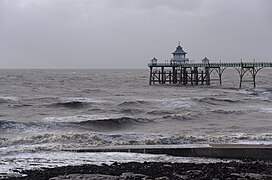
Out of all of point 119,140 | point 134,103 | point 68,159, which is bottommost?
point 134,103

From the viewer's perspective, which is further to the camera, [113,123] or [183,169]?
[113,123]

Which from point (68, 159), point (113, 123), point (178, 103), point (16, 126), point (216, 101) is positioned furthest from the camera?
point (216, 101)

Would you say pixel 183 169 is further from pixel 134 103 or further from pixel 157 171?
pixel 134 103

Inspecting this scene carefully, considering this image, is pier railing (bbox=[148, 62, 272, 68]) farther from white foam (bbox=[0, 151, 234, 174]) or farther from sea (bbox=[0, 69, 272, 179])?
white foam (bbox=[0, 151, 234, 174])

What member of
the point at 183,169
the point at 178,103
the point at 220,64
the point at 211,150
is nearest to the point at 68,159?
the point at 183,169

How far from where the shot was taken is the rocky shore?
1212 centimetres

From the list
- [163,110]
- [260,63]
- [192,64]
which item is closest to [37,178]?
[163,110]

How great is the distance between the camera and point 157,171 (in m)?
12.9

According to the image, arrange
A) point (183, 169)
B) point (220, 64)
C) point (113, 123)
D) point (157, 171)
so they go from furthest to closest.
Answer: point (220, 64) → point (113, 123) → point (183, 169) → point (157, 171)

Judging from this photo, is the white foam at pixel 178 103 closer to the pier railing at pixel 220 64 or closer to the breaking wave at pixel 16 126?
the breaking wave at pixel 16 126

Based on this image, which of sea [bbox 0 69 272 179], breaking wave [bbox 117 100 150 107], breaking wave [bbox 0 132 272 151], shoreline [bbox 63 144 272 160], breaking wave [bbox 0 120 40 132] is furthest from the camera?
breaking wave [bbox 117 100 150 107]

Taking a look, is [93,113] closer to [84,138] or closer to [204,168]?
[84,138]

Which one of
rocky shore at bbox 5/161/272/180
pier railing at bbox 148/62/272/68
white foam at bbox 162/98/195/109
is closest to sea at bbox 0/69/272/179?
white foam at bbox 162/98/195/109

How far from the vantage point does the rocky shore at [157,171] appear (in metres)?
12.1
